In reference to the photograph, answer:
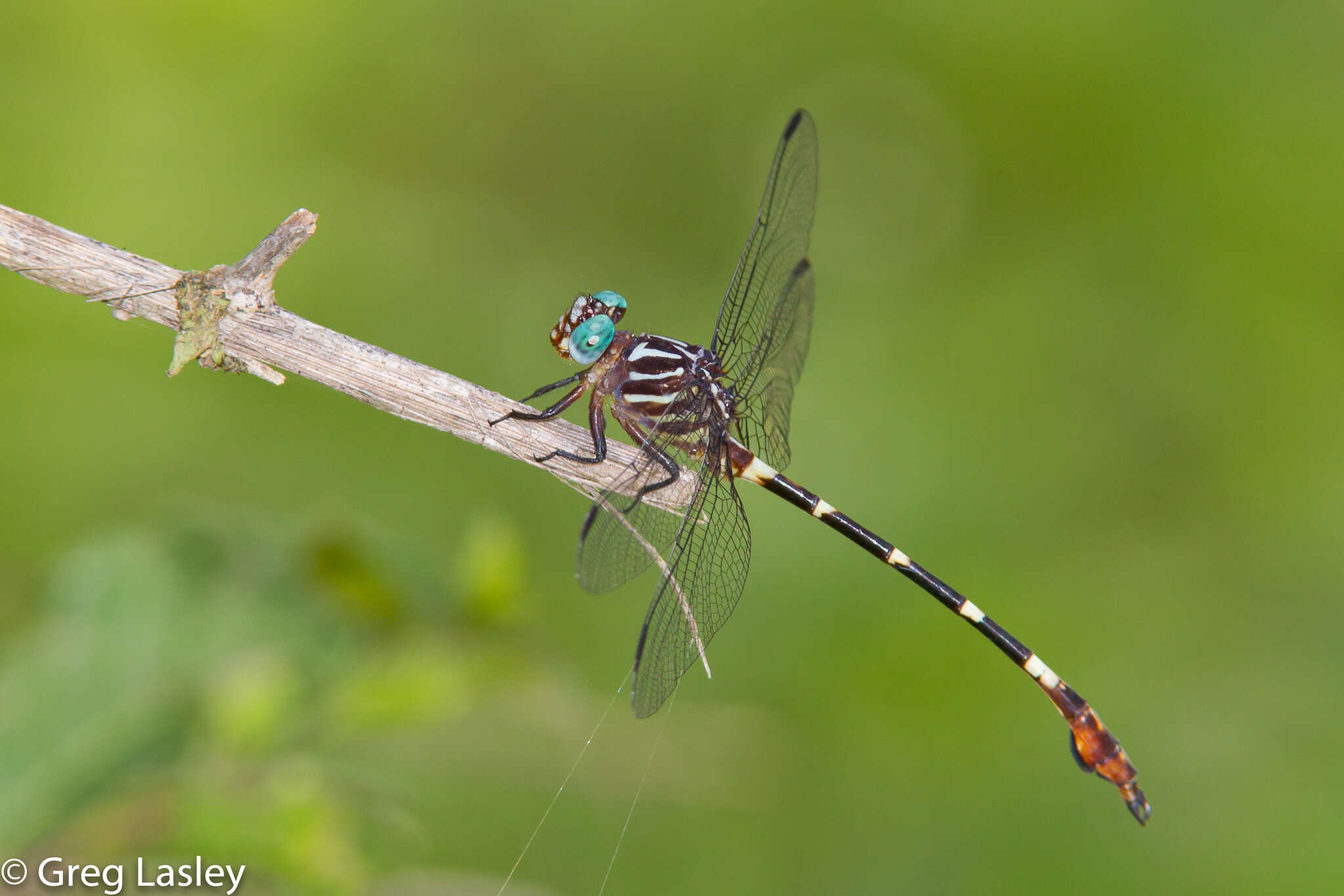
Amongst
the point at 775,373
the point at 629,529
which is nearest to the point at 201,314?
the point at 629,529

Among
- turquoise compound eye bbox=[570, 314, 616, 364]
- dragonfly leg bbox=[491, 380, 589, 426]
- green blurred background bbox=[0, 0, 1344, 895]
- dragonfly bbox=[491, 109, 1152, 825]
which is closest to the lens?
dragonfly leg bbox=[491, 380, 589, 426]

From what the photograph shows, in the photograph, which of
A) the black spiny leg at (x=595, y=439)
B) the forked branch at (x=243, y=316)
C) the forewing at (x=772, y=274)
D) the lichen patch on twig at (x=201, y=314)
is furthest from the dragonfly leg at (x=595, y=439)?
the lichen patch on twig at (x=201, y=314)

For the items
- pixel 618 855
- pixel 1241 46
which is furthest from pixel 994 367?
pixel 618 855

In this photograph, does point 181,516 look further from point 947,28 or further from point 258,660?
point 947,28

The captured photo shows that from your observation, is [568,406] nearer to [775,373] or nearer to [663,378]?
[663,378]

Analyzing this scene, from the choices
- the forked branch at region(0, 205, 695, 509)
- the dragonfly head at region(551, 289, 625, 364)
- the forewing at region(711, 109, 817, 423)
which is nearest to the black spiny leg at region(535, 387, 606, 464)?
the dragonfly head at region(551, 289, 625, 364)

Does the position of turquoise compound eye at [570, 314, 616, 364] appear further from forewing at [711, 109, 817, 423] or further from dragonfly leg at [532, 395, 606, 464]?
forewing at [711, 109, 817, 423]
